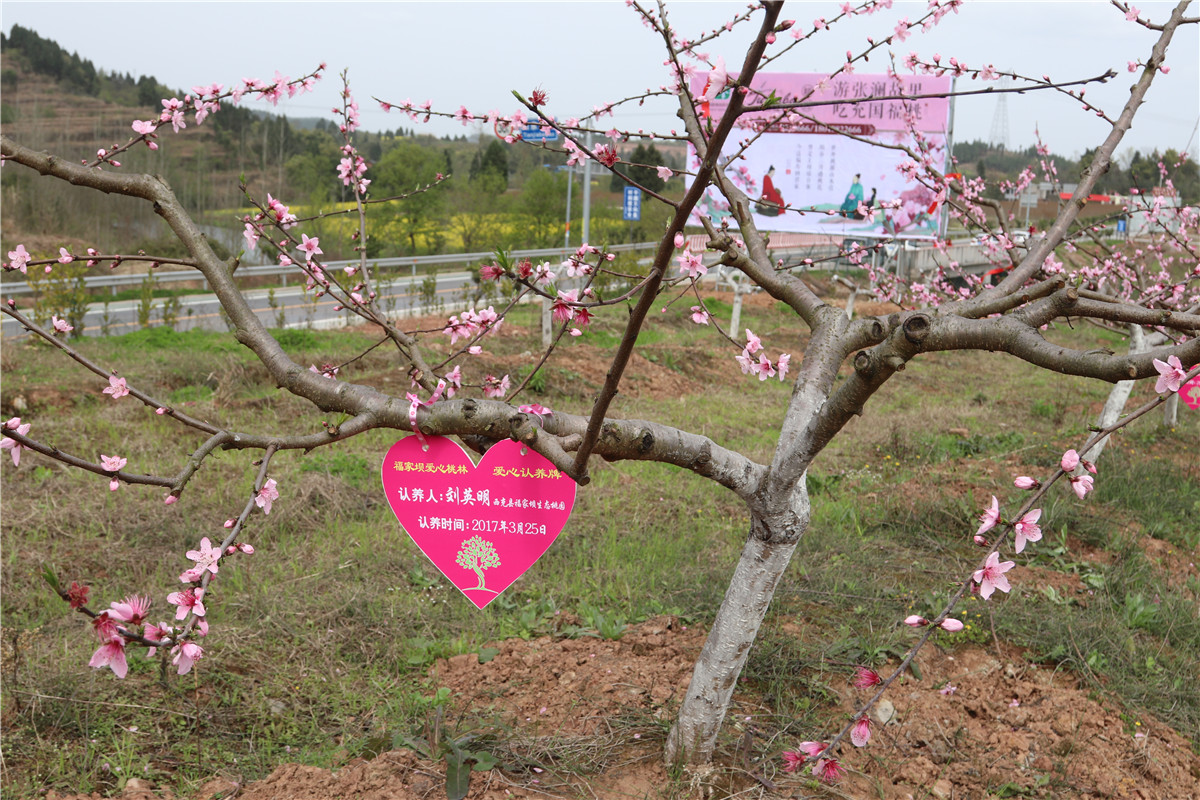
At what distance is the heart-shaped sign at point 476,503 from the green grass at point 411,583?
99 cm

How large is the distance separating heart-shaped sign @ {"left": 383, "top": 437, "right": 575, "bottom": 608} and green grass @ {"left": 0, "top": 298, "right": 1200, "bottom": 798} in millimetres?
994

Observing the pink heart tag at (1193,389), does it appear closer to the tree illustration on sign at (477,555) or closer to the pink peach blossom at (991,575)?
the pink peach blossom at (991,575)

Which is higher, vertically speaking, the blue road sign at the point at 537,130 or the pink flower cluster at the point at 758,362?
the blue road sign at the point at 537,130

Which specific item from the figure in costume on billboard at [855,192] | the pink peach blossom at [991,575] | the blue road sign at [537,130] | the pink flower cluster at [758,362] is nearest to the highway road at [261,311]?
the figure in costume on billboard at [855,192]

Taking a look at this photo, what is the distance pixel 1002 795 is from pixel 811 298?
1590mm

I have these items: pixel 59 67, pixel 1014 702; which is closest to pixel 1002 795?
pixel 1014 702

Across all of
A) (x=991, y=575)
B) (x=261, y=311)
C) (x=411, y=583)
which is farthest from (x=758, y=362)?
(x=261, y=311)

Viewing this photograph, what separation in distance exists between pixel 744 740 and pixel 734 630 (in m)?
0.51

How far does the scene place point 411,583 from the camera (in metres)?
3.80

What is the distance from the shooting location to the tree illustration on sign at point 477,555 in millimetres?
1864

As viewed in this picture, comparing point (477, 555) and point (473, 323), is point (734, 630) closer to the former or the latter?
point (477, 555)

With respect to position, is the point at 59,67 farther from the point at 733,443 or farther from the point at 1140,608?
the point at 1140,608

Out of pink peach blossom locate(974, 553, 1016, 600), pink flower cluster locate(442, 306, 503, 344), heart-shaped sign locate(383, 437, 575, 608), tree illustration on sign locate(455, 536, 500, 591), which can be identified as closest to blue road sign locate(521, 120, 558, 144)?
pink flower cluster locate(442, 306, 503, 344)

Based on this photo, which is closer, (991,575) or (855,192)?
(991,575)
